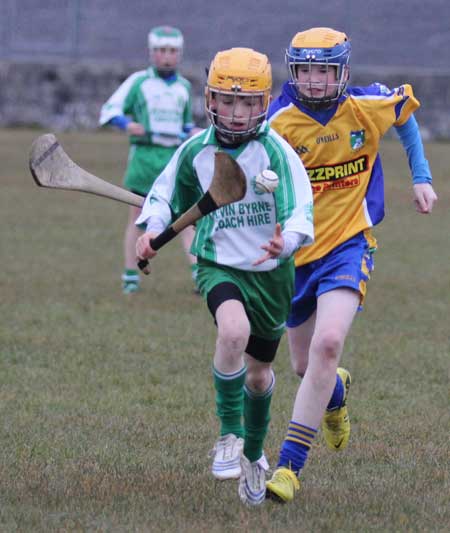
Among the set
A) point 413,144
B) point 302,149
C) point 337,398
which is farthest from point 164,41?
point 337,398

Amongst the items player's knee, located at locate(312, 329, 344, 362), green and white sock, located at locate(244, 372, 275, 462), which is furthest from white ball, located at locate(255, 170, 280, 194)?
green and white sock, located at locate(244, 372, 275, 462)

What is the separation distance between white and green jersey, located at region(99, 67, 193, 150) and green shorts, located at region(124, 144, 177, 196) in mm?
77

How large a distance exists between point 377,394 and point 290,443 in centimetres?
211

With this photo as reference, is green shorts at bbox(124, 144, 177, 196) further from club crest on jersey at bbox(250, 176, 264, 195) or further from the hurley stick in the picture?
the hurley stick

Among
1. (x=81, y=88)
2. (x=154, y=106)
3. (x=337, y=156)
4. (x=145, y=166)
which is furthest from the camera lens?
(x=81, y=88)

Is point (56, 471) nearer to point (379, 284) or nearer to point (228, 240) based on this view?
point (228, 240)

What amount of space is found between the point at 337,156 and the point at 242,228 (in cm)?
76

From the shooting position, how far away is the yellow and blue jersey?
504cm

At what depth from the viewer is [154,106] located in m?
10.3

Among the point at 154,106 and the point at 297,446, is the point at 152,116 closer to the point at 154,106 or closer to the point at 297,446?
the point at 154,106

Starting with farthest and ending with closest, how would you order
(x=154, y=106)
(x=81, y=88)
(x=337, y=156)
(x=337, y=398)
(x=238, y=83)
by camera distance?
(x=81, y=88) → (x=154, y=106) → (x=337, y=398) → (x=337, y=156) → (x=238, y=83)

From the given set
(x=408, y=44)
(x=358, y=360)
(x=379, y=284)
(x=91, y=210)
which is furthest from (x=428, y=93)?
(x=358, y=360)

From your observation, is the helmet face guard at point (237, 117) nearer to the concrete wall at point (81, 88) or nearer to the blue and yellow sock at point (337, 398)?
the blue and yellow sock at point (337, 398)

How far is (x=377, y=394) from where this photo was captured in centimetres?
659
